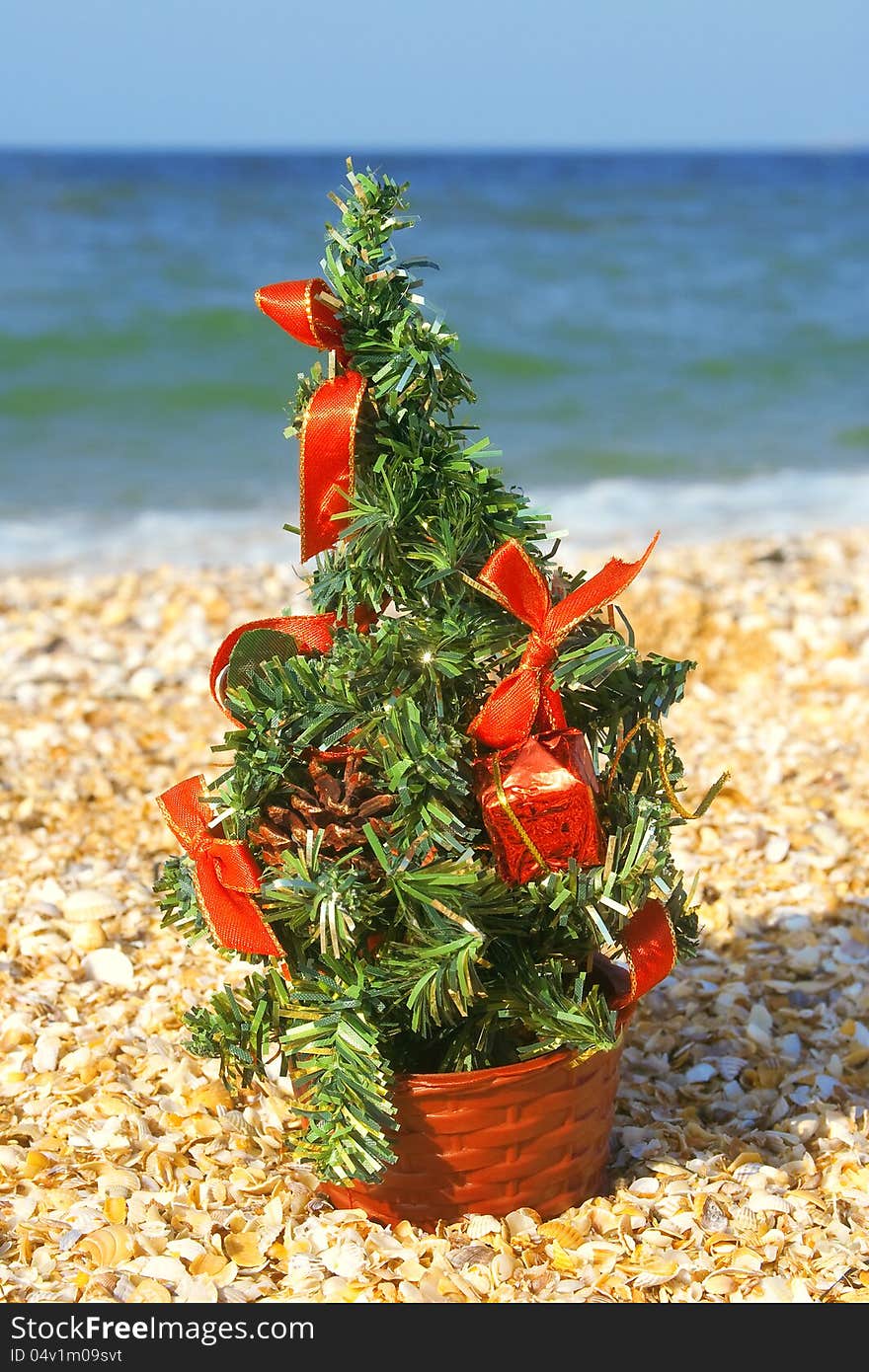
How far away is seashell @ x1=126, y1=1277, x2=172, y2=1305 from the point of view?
1768 mm

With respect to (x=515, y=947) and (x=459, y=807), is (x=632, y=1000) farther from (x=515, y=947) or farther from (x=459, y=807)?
(x=459, y=807)

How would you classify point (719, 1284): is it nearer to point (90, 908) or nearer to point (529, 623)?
point (529, 623)

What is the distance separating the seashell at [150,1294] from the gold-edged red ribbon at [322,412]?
102 cm

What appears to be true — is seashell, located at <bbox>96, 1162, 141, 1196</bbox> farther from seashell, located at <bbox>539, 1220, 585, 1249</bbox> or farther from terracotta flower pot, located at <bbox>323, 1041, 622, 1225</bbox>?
seashell, located at <bbox>539, 1220, 585, 1249</bbox>

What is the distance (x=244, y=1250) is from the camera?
73.6 inches

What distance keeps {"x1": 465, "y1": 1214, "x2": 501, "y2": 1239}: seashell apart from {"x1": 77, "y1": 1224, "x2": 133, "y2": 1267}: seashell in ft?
1.53

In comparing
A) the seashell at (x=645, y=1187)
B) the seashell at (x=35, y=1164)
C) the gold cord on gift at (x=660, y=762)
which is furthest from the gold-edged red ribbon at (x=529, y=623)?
the seashell at (x=35, y=1164)

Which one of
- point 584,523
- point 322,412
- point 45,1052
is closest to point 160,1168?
point 45,1052

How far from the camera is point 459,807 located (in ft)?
5.54

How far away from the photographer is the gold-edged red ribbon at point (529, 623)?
162cm

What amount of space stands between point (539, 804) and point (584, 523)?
20.4 ft

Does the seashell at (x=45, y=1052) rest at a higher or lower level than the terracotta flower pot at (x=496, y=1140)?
lower

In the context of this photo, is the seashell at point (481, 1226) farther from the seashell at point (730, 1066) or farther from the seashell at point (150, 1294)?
the seashell at point (730, 1066)

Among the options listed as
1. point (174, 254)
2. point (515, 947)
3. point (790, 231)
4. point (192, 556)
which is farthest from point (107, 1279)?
point (790, 231)
